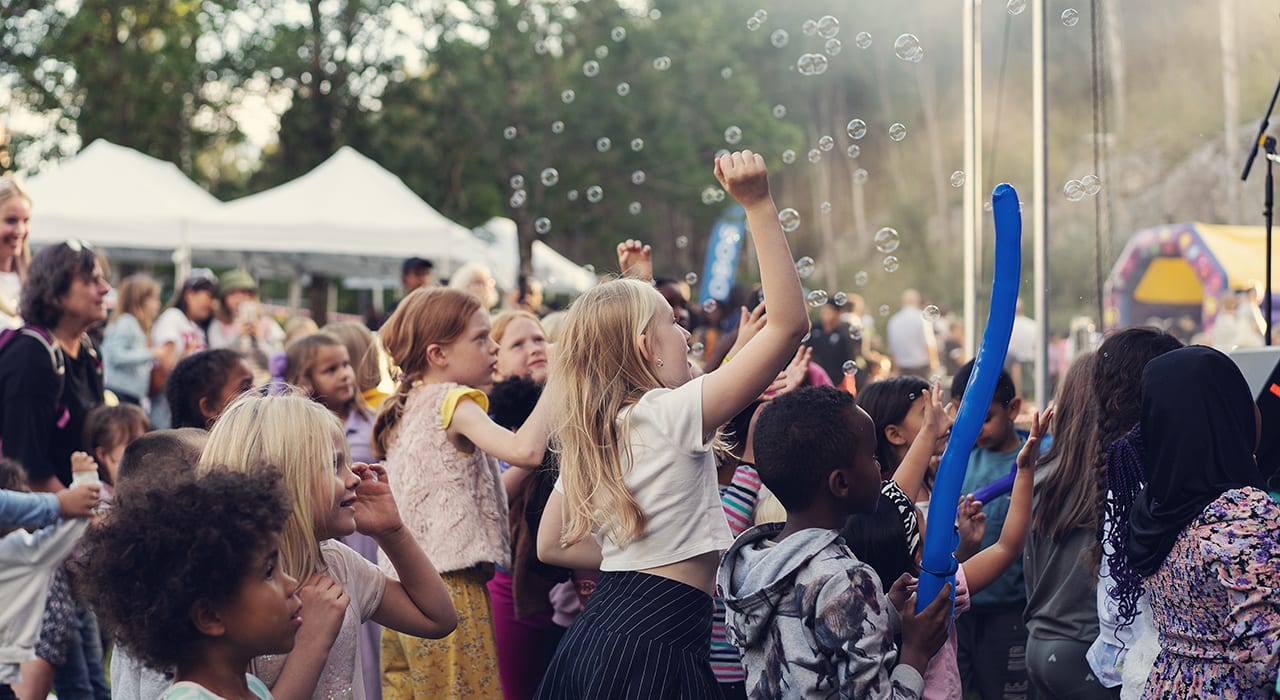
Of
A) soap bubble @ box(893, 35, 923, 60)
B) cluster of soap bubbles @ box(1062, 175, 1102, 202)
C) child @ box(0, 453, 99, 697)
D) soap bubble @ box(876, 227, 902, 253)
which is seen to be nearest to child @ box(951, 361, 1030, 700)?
cluster of soap bubbles @ box(1062, 175, 1102, 202)

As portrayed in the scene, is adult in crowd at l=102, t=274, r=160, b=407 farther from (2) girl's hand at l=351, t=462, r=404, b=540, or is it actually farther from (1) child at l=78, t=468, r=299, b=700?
(1) child at l=78, t=468, r=299, b=700

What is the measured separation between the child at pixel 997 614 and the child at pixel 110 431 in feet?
10.2

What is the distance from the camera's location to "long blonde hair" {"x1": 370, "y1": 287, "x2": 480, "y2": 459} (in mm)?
3604

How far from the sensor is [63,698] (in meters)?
4.96

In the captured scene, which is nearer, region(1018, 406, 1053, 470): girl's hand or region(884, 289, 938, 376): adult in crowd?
region(1018, 406, 1053, 470): girl's hand

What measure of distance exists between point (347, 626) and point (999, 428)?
7.49ft

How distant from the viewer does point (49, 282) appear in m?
4.45

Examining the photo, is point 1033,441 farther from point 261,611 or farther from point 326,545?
point 261,611

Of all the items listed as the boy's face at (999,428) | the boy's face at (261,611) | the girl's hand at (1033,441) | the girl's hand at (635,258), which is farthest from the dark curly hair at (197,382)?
the girl's hand at (1033,441)

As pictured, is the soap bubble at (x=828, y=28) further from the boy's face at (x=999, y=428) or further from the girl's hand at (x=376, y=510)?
the girl's hand at (x=376, y=510)

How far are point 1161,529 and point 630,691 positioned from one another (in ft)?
3.78

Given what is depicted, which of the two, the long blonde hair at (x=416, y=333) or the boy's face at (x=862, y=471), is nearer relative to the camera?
the boy's face at (x=862, y=471)

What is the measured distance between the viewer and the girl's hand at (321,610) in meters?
2.18

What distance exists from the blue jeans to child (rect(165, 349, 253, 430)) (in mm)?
1186
